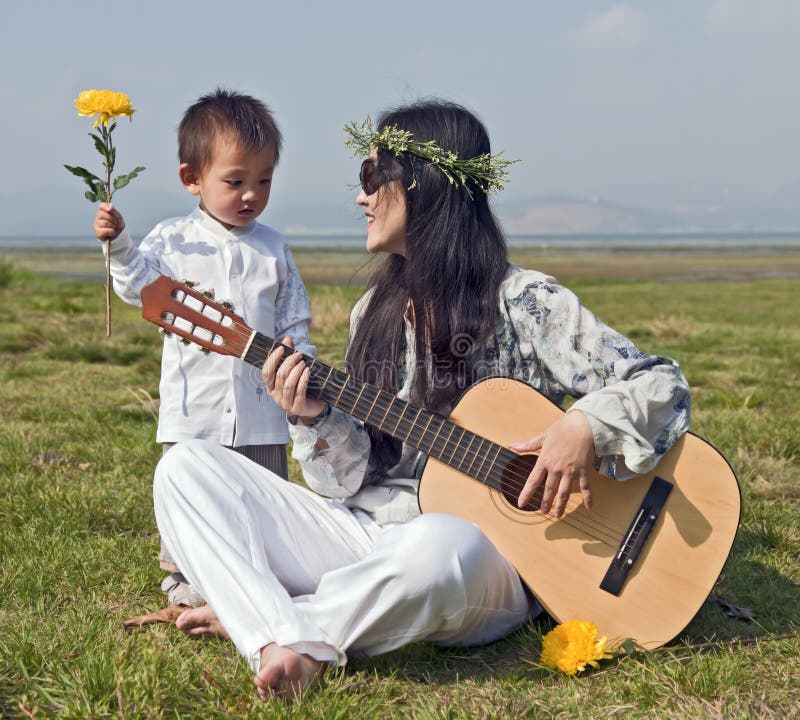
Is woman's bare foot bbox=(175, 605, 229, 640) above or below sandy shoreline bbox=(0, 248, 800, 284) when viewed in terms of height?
above

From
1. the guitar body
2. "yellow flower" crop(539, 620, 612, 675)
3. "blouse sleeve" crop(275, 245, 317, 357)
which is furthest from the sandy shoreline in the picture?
"yellow flower" crop(539, 620, 612, 675)

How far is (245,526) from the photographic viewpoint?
2.63 m

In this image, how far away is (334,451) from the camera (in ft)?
9.70

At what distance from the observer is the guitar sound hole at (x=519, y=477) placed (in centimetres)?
276

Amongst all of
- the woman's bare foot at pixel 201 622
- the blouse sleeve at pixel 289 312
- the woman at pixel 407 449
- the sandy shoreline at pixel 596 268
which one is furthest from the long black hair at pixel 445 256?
the sandy shoreline at pixel 596 268

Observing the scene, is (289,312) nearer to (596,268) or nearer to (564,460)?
(564,460)

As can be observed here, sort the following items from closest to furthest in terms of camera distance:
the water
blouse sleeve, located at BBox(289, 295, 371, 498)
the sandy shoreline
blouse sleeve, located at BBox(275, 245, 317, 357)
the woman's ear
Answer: blouse sleeve, located at BBox(289, 295, 371, 498) → the woman's ear → blouse sleeve, located at BBox(275, 245, 317, 357) → the sandy shoreline → the water

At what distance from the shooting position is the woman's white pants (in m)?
2.42

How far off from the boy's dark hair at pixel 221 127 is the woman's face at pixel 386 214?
550mm

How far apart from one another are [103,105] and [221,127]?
2.00 feet

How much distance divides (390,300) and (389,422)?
59 centimetres

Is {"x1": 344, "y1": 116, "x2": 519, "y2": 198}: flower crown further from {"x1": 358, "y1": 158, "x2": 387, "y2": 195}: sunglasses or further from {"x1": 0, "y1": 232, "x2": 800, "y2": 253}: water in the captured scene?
{"x1": 0, "y1": 232, "x2": 800, "y2": 253}: water

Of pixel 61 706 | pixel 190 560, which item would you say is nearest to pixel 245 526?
pixel 190 560

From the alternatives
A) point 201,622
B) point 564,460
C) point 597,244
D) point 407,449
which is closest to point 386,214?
point 407,449
